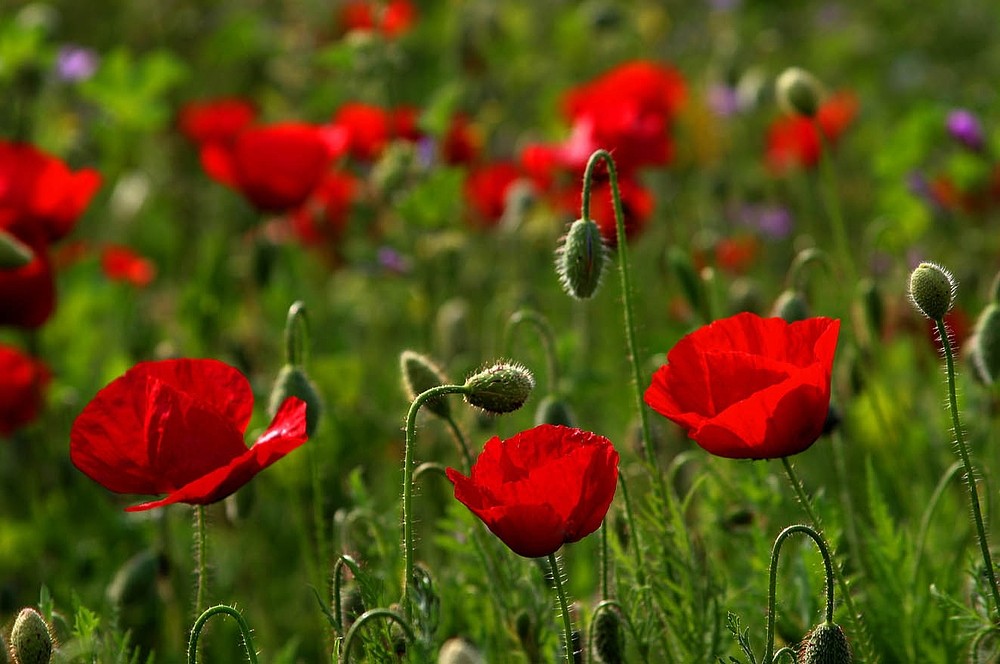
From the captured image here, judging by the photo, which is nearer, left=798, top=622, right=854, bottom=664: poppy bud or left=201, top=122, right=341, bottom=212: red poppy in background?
left=798, top=622, right=854, bottom=664: poppy bud

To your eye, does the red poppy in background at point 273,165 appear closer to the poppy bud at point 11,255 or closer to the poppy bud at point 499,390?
the poppy bud at point 11,255

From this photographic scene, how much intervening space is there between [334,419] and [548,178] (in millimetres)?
932

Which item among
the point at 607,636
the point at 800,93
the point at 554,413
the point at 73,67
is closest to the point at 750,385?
the point at 607,636

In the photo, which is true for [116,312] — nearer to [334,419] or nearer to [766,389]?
[334,419]

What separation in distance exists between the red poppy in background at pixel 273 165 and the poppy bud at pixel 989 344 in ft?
5.14

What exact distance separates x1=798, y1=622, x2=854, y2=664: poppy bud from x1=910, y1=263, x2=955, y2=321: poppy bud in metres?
0.37

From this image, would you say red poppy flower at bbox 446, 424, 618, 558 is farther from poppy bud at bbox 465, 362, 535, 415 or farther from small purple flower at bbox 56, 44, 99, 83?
small purple flower at bbox 56, 44, 99, 83

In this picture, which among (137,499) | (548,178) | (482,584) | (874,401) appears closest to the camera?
(482,584)

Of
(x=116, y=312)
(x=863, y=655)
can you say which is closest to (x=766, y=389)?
(x=863, y=655)

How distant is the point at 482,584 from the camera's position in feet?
6.47

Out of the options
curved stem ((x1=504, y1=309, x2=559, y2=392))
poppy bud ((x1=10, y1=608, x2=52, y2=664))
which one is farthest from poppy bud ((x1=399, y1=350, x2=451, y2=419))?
poppy bud ((x1=10, y1=608, x2=52, y2=664))

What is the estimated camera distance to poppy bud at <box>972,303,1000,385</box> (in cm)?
194

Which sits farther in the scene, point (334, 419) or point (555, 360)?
point (334, 419)

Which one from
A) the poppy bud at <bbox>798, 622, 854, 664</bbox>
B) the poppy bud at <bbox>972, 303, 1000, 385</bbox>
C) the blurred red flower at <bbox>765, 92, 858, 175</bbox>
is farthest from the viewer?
the blurred red flower at <bbox>765, 92, 858, 175</bbox>
